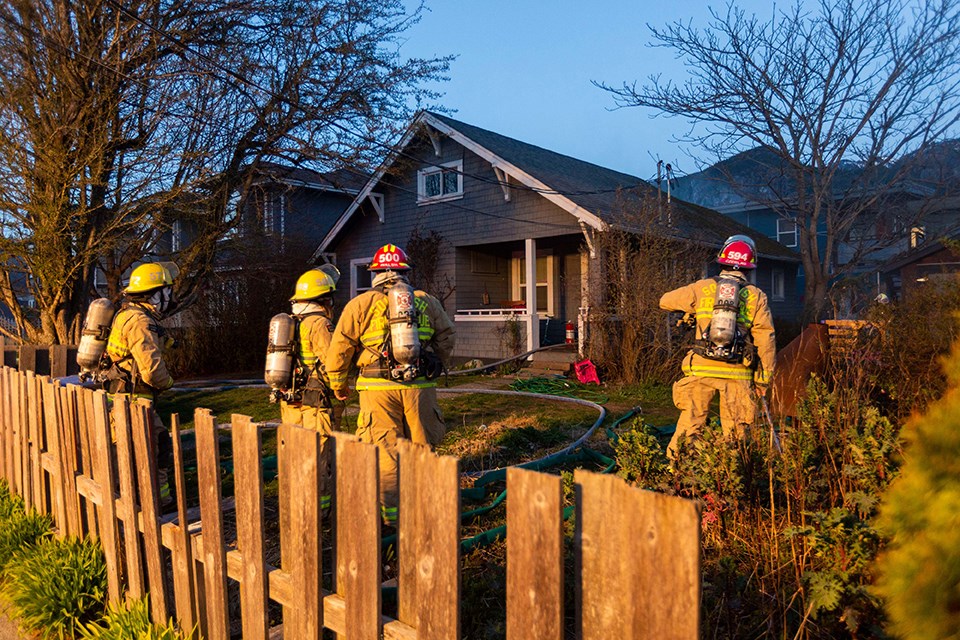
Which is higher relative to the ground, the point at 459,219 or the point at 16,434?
the point at 459,219

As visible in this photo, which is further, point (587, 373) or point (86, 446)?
point (587, 373)

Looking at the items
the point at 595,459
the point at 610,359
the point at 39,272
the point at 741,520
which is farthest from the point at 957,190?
the point at 39,272

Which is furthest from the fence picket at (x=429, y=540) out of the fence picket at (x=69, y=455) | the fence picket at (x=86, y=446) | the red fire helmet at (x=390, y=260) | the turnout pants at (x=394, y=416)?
the red fire helmet at (x=390, y=260)

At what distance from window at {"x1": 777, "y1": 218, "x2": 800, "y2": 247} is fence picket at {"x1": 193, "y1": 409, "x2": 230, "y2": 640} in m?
27.1

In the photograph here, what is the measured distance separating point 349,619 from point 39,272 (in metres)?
8.28

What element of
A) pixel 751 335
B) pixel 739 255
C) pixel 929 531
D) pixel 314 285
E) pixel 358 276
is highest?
pixel 358 276

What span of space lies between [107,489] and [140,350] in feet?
7.34

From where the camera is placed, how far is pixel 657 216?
11.5m

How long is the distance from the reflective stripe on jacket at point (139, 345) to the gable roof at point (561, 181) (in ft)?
25.3

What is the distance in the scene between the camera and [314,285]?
5.02 m

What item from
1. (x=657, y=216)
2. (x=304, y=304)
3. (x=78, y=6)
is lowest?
(x=304, y=304)

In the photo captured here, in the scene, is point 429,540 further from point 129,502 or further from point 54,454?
point 54,454

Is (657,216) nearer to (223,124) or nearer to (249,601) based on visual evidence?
(223,124)

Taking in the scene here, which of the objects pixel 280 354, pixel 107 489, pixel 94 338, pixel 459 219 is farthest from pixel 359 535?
pixel 459 219
